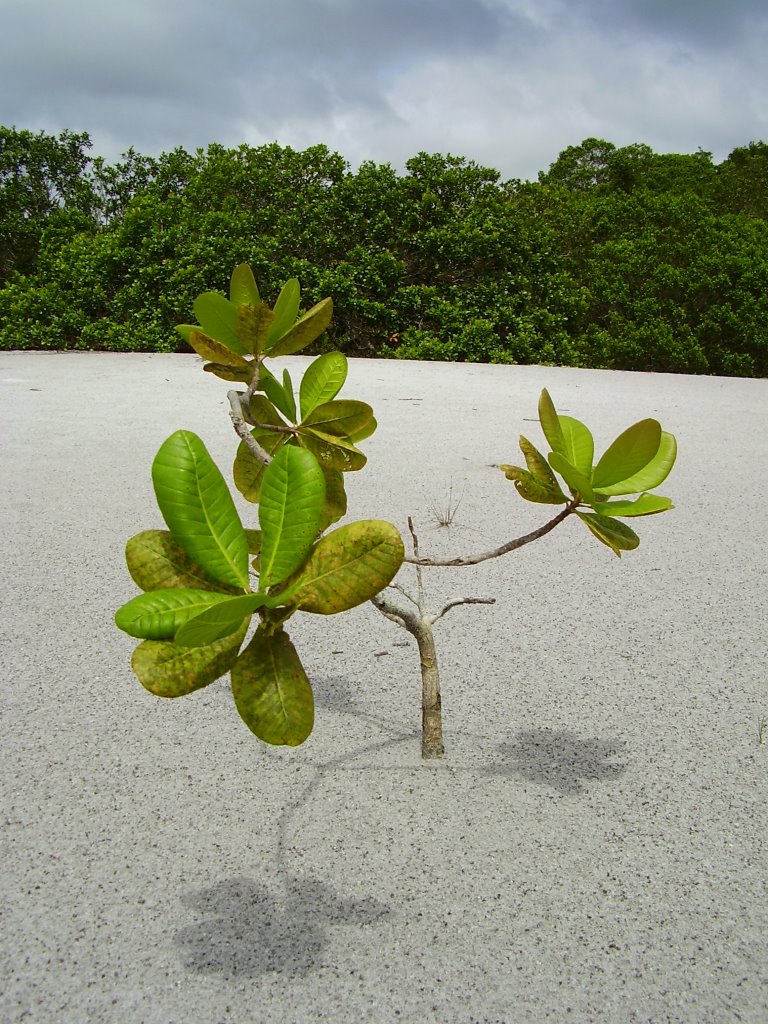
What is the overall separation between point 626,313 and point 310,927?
254 inches

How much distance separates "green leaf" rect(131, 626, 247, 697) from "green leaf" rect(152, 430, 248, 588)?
62 millimetres

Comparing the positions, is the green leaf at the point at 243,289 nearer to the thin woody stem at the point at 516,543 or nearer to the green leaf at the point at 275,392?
the green leaf at the point at 275,392

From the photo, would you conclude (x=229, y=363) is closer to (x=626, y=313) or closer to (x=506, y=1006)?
(x=506, y=1006)

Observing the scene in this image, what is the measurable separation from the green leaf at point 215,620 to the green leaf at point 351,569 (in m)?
0.09

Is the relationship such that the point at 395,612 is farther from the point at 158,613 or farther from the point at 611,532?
the point at 158,613

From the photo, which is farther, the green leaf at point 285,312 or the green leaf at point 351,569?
the green leaf at point 285,312

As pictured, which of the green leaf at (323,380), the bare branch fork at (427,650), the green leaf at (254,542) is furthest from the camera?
the bare branch fork at (427,650)

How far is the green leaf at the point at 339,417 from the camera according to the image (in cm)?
105

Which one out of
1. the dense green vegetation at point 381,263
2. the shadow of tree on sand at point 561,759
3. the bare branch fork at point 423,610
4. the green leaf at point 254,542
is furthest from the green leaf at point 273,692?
the dense green vegetation at point 381,263

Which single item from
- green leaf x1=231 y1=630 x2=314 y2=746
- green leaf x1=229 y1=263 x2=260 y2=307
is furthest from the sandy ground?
green leaf x1=229 y1=263 x2=260 y2=307

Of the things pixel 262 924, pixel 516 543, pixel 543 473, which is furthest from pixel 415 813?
pixel 543 473

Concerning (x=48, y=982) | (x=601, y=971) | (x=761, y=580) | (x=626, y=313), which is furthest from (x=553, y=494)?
(x=626, y=313)

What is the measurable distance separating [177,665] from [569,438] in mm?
505

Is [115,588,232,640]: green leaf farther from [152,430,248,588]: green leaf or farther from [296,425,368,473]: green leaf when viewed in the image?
[296,425,368,473]: green leaf
